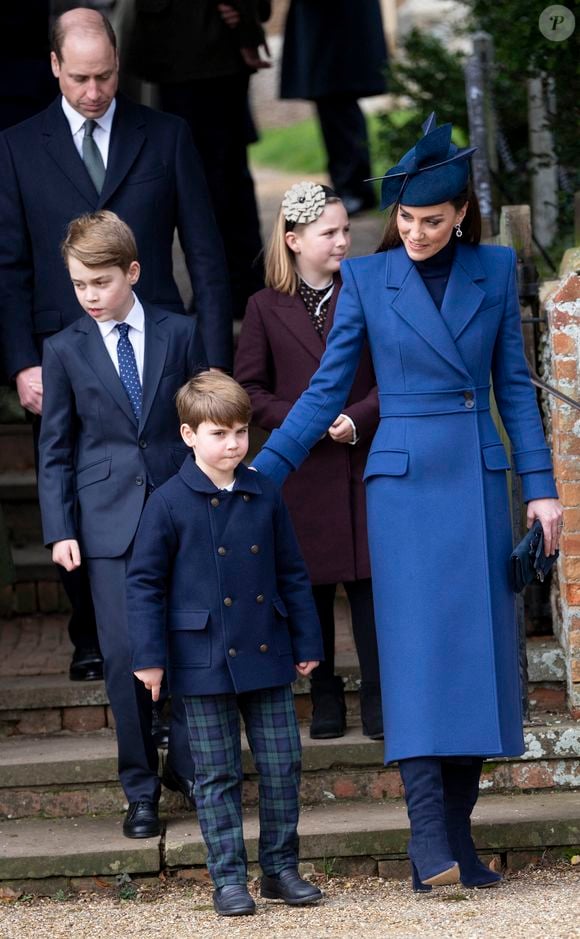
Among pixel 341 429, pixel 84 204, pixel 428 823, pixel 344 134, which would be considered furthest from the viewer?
pixel 344 134

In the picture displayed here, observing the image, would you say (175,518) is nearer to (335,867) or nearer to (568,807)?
(335,867)

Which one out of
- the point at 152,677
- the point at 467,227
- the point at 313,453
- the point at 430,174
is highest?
the point at 430,174

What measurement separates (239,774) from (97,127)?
1986 mm

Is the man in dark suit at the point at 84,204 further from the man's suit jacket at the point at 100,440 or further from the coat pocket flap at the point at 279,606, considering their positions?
the coat pocket flap at the point at 279,606

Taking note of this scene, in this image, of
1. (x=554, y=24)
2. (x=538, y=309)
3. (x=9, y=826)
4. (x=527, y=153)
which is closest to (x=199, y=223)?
(x=538, y=309)

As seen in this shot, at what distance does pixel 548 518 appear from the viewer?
4316 mm

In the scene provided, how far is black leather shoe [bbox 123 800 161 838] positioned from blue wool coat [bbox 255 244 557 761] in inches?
33.1

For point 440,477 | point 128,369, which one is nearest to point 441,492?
point 440,477

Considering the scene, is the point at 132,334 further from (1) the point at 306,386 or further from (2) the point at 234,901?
(2) the point at 234,901

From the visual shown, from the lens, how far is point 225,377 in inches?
170

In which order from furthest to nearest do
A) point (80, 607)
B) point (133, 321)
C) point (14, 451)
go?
point (14, 451) → point (80, 607) → point (133, 321)

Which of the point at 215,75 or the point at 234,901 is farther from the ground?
the point at 215,75

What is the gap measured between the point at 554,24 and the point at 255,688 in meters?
2.72

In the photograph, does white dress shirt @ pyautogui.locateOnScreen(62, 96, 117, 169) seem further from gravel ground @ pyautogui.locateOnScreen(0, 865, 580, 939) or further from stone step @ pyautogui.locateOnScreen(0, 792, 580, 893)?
gravel ground @ pyautogui.locateOnScreen(0, 865, 580, 939)
